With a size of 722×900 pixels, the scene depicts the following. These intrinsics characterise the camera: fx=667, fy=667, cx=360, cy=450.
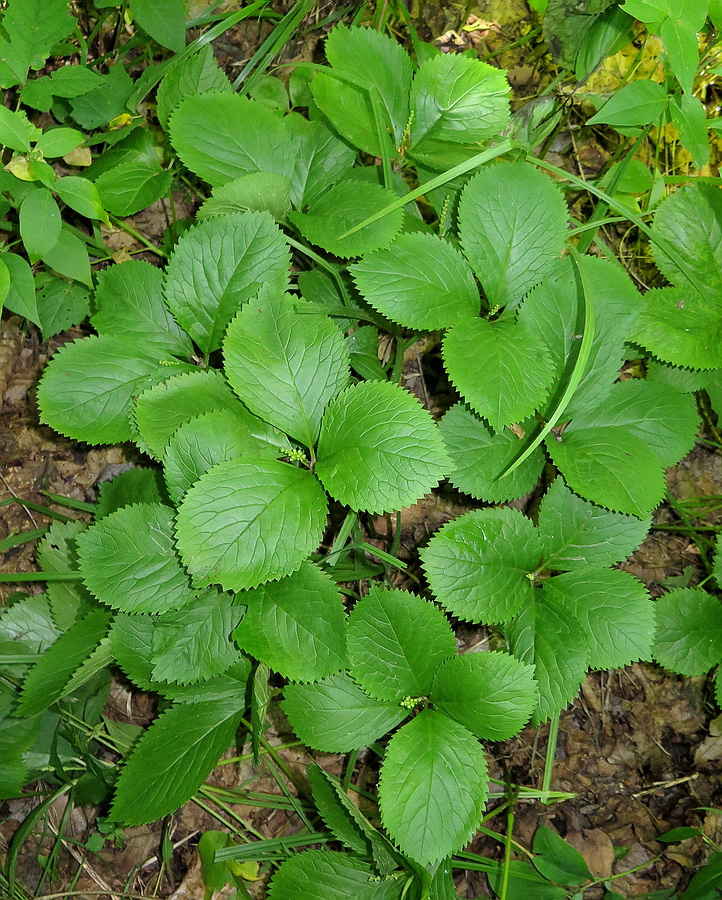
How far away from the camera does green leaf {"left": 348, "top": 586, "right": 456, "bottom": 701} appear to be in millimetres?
1354

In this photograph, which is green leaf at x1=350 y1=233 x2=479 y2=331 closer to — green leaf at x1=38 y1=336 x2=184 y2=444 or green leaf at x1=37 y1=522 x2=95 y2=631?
green leaf at x1=38 y1=336 x2=184 y2=444

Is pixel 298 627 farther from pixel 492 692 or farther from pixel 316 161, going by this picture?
pixel 316 161

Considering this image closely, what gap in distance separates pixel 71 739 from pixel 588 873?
1.34 meters

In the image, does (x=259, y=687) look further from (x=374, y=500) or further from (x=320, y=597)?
(x=374, y=500)

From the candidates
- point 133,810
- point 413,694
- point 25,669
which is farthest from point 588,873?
point 25,669

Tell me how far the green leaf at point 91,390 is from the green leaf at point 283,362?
243 mm

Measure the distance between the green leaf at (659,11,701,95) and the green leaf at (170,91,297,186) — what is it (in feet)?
2.57

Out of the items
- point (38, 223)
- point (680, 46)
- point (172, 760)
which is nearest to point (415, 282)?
point (680, 46)

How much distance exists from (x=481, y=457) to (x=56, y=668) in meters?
1.09

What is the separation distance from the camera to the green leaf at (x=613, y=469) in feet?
4.35

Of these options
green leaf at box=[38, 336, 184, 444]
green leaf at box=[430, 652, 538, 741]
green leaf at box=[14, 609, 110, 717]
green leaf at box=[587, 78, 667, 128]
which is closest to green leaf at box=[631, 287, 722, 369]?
green leaf at box=[587, 78, 667, 128]

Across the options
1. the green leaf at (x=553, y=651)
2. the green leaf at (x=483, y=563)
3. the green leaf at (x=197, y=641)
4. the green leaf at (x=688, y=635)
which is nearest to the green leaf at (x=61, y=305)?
the green leaf at (x=197, y=641)

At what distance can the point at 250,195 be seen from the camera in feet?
4.71

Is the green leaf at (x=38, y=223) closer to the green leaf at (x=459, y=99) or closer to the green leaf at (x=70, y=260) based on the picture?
the green leaf at (x=70, y=260)
